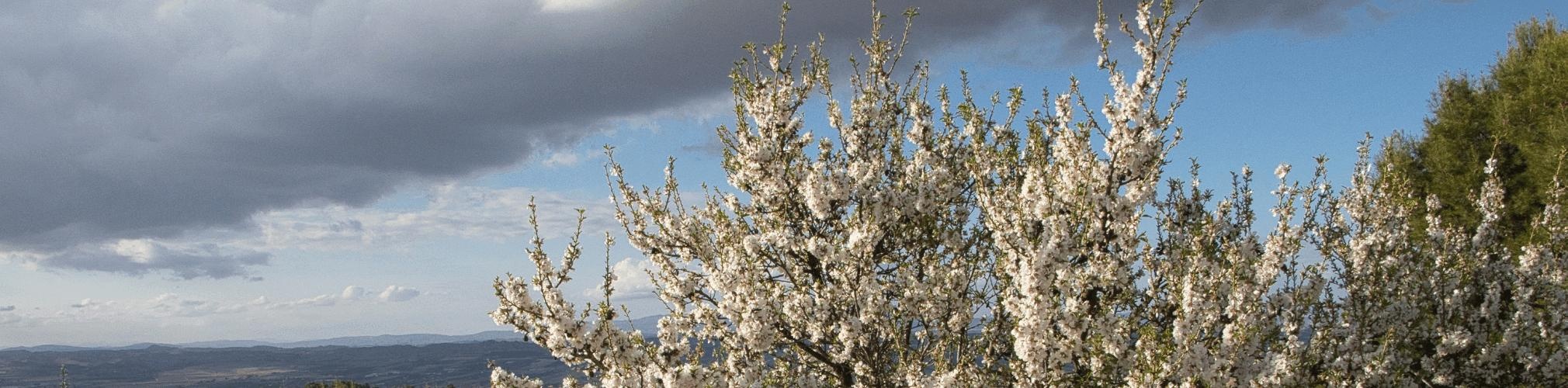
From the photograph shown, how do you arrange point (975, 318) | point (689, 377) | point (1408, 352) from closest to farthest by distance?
point (689, 377)
point (975, 318)
point (1408, 352)

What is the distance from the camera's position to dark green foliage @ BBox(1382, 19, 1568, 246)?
851 inches

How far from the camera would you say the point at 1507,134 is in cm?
2064

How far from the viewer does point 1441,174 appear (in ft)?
80.2

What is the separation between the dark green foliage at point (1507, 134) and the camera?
21.6 m

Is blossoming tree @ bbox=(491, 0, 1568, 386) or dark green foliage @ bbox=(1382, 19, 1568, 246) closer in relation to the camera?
blossoming tree @ bbox=(491, 0, 1568, 386)

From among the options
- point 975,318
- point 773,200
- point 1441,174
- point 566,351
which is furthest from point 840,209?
point 1441,174

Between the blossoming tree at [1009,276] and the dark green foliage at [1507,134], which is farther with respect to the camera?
the dark green foliage at [1507,134]

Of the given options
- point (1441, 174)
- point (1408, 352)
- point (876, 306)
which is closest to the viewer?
point (876, 306)

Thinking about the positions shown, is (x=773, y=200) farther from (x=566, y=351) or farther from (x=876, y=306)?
(x=566, y=351)

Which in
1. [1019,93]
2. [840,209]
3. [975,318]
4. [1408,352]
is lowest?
[1408,352]

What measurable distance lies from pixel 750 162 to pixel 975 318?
9.02 feet

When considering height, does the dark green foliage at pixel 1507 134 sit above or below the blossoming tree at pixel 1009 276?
above

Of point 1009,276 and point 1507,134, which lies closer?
point 1009,276

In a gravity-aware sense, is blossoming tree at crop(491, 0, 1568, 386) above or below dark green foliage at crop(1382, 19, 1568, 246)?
below
